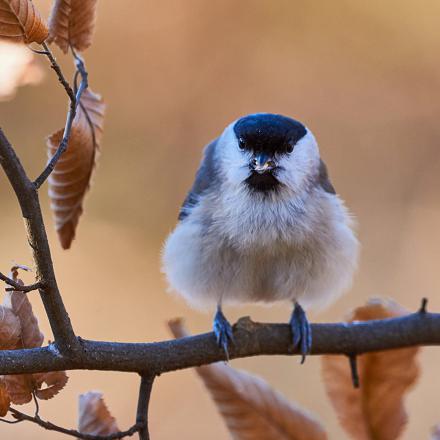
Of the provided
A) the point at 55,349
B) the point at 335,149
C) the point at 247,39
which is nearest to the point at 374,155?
the point at 335,149

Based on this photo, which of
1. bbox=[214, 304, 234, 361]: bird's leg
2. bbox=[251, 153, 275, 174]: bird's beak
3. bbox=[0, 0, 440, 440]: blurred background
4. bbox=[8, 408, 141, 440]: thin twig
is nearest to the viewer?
bbox=[8, 408, 141, 440]: thin twig

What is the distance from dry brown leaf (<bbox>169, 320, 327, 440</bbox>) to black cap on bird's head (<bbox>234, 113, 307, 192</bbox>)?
702 mm

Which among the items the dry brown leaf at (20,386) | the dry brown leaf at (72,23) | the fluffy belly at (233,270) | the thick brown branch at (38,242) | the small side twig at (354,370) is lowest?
the dry brown leaf at (20,386)

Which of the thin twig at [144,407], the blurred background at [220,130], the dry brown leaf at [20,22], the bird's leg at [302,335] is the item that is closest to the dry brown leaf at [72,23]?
the dry brown leaf at [20,22]

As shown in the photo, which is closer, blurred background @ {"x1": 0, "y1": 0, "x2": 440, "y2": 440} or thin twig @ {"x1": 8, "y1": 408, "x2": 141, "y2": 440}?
thin twig @ {"x1": 8, "y1": 408, "x2": 141, "y2": 440}

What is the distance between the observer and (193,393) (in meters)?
3.12

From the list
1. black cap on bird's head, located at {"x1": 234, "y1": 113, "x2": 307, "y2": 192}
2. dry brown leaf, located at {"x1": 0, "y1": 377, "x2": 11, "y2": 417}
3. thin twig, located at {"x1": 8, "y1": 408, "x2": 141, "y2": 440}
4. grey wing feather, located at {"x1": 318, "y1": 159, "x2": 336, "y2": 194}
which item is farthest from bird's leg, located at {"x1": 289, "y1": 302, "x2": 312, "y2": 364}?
dry brown leaf, located at {"x1": 0, "y1": 377, "x2": 11, "y2": 417}

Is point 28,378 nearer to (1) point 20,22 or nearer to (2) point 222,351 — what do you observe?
(2) point 222,351

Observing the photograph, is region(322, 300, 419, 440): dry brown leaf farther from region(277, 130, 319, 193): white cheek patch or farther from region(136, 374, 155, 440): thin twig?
region(277, 130, 319, 193): white cheek patch

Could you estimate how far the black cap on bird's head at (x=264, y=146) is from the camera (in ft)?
6.71

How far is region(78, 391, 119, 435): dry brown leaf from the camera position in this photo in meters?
1.37

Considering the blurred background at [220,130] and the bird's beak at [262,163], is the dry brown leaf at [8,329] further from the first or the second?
the blurred background at [220,130]

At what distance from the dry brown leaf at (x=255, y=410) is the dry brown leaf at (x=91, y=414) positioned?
8.0 inches

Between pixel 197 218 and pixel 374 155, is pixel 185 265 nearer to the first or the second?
pixel 197 218
